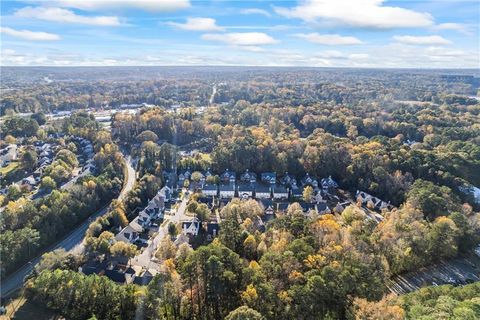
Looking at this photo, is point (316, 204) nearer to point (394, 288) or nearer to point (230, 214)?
point (230, 214)

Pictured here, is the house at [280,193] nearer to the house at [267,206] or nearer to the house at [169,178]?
the house at [267,206]

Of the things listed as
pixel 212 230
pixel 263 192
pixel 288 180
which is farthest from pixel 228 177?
pixel 212 230

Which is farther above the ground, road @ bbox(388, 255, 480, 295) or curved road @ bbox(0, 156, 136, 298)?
road @ bbox(388, 255, 480, 295)

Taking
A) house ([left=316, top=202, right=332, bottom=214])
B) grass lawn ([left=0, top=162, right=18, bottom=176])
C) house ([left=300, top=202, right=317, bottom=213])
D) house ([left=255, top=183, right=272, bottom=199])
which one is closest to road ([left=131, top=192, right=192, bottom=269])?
house ([left=255, top=183, right=272, bottom=199])

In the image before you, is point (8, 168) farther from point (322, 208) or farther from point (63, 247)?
point (322, 208)

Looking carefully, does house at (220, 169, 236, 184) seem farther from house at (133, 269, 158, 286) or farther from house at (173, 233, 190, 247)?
house at (133, 269, 158, 286)

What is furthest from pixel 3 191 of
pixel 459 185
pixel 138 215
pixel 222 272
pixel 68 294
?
pixel 459 185
